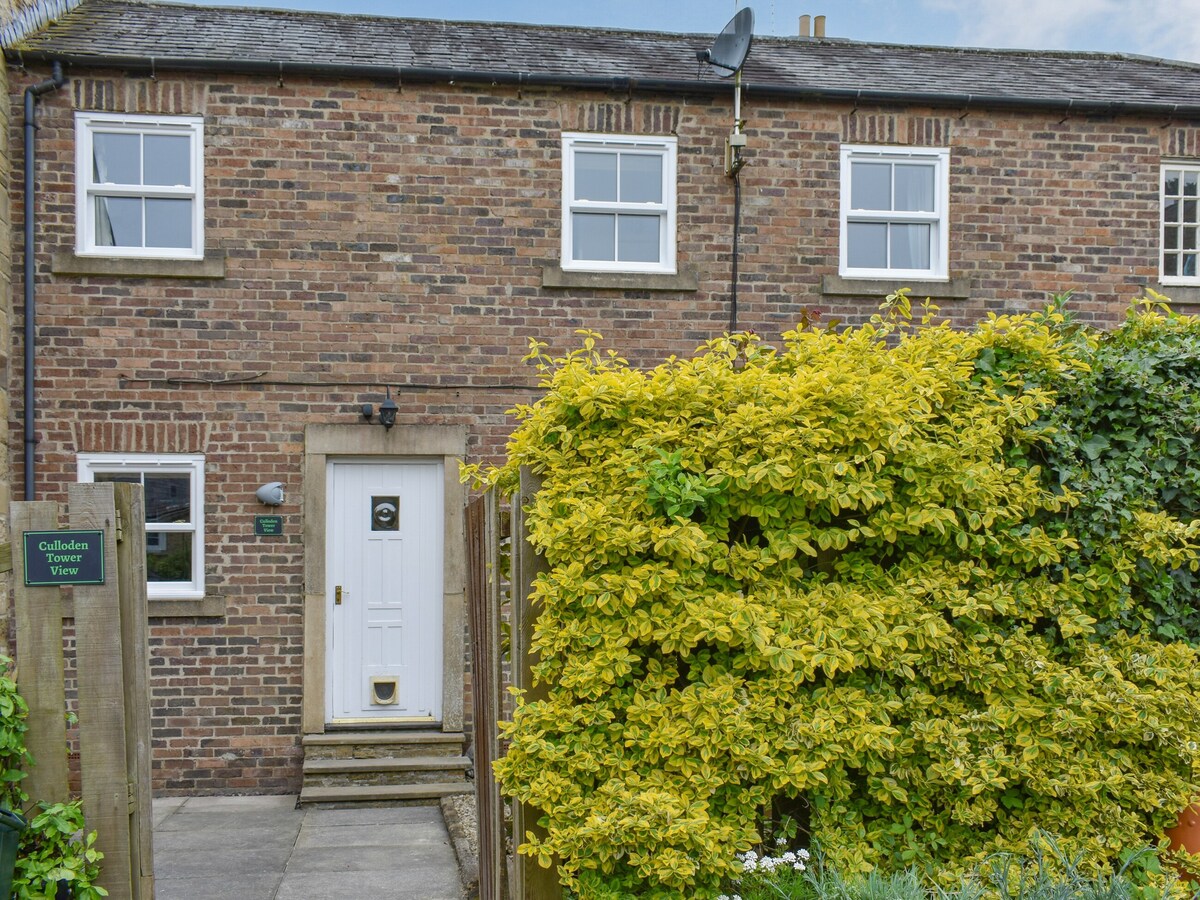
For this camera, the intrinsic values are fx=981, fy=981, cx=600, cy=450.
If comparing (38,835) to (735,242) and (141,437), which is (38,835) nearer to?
(141,437)

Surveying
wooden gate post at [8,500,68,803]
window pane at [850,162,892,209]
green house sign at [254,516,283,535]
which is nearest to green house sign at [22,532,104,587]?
wooden gate post at [8,500,68,803]

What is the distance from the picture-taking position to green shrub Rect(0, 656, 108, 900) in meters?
3.77

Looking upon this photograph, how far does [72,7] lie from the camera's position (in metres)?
9.36

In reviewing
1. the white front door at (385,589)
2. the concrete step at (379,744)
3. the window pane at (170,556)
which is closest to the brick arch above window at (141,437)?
the window pane at (170,556)

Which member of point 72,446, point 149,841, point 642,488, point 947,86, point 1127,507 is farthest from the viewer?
point 947,86

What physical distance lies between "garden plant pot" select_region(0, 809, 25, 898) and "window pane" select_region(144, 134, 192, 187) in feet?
19.1

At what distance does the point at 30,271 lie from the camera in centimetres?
773

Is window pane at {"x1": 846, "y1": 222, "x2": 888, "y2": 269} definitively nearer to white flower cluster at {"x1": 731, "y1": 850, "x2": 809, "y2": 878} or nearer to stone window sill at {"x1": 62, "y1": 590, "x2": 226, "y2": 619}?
stone window sill at {"x1": 62, "y1": 590, "x2": 226, "y2": 619}

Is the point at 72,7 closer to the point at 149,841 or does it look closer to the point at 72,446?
the point at 72,446

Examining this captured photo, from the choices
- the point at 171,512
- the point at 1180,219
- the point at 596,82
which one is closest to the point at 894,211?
the point at 1180,219

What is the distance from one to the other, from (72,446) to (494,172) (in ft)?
13.3

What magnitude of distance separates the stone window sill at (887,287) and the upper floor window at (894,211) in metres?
0.13

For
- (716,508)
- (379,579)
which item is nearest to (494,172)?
(379,579)

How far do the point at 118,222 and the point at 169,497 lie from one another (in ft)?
7.57
